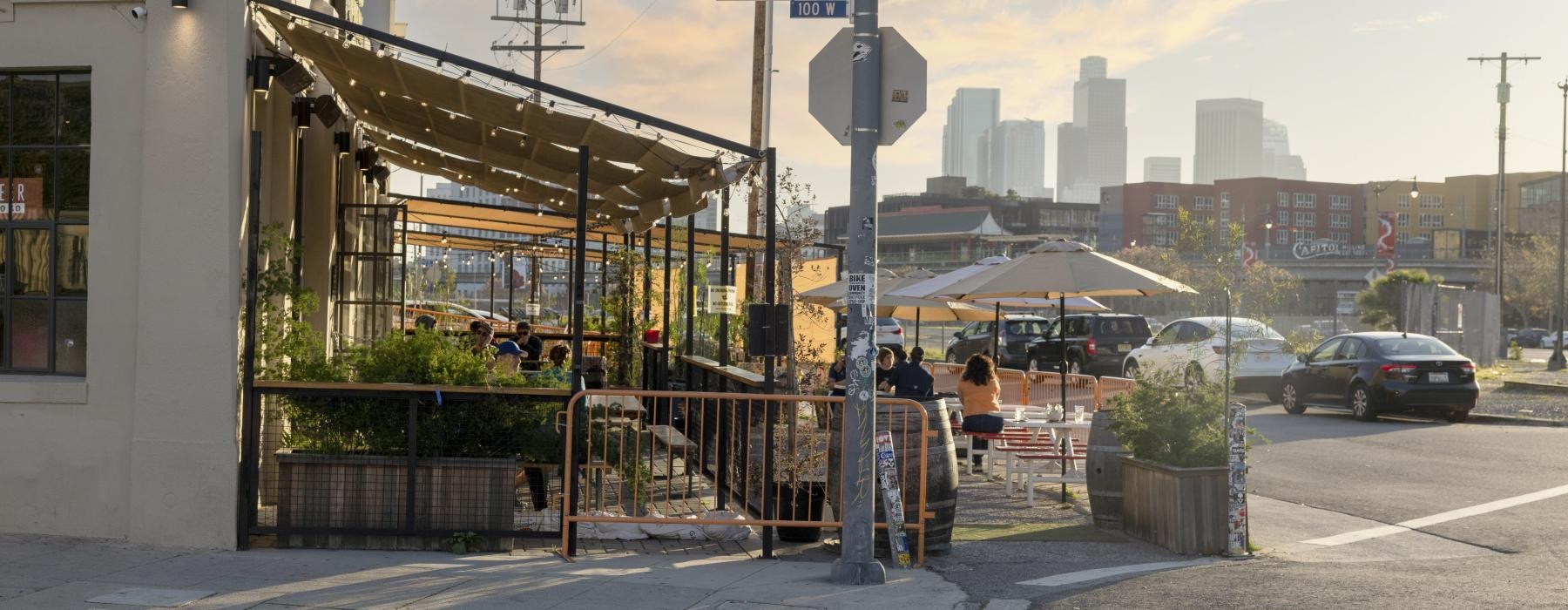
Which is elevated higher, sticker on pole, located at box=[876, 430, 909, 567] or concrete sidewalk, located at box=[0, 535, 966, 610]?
sticker on pole, located at box=[876, 430, 909, 567]

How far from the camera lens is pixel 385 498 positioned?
8781mm

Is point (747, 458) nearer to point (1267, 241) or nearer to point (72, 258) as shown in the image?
point (72, 258)

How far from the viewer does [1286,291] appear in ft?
39.4

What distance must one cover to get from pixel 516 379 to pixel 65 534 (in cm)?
304

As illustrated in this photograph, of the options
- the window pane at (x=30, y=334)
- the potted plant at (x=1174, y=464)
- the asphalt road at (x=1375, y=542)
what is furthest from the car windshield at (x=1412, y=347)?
the window pane at (x=30, y=334)

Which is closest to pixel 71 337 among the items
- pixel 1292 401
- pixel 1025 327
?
pixel 1292 401

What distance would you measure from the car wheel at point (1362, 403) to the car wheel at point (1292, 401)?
54.8 inches

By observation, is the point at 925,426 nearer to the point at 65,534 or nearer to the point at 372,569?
the point at 372,569

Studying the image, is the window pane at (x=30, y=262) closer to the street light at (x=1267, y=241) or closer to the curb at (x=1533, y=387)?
the curb at (x=1533, y=387)

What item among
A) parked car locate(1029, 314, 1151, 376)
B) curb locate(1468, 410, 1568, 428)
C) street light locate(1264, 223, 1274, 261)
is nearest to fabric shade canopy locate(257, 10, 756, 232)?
curb locate(1468, 410, 1568, 428)

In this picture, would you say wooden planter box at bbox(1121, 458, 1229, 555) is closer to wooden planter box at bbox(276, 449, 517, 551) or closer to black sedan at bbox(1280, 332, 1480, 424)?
wooden planter box at bbox(276, 449, 517, 551)

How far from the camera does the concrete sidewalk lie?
23.7 feet

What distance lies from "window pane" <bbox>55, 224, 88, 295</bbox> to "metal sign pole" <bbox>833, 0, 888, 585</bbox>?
5.18 metres

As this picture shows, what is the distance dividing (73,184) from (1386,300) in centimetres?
3666
